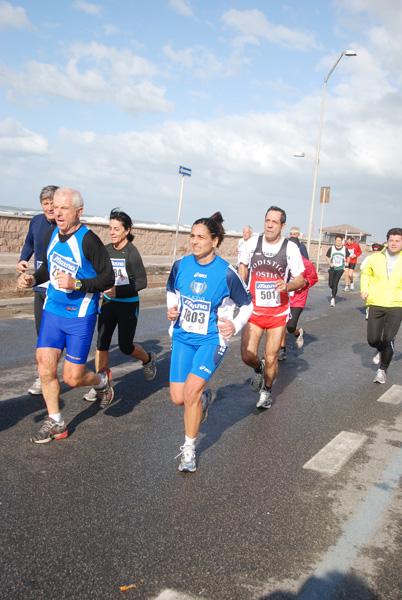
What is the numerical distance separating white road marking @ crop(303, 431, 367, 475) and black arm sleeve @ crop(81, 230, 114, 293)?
7.15 ft

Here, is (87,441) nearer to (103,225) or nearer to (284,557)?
(284,557)

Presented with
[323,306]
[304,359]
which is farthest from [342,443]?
[323,306]

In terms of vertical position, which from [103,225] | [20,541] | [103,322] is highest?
[103,225]

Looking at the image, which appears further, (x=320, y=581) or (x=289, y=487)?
(x=289, y=487)

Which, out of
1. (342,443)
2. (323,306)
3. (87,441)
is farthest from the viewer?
(323,306)

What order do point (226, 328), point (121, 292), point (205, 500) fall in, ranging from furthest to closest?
1. point (121, 292)
2. point (226, 328)
3. point (205, 500)

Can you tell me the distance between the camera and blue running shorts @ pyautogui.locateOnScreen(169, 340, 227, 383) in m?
4.09

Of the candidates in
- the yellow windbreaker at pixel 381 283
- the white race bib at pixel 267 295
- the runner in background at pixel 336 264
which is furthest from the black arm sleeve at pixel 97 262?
the runner in background at pixel 336 264

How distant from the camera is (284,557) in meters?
2.90

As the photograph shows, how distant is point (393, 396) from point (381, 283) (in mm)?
1501

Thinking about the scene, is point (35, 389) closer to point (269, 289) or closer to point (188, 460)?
point (188, 460)

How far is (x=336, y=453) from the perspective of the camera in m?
4.55

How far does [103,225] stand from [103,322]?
18483mm

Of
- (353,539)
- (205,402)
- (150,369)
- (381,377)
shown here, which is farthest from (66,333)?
(381,377)
